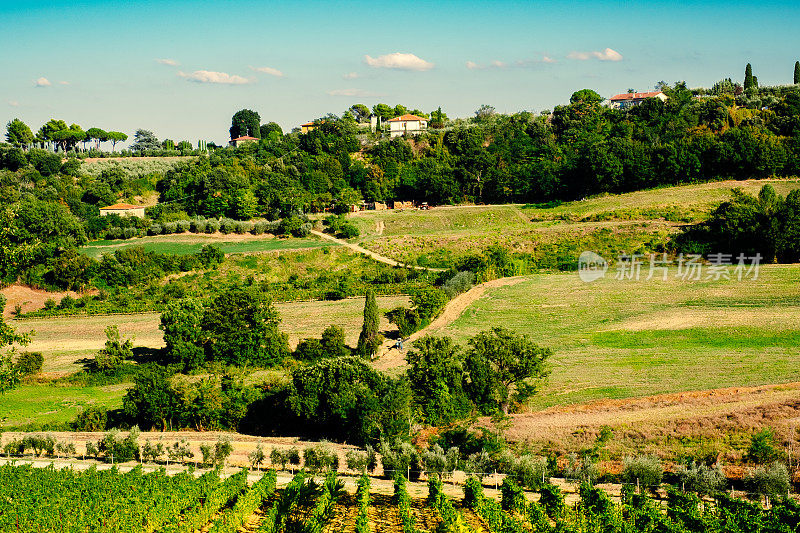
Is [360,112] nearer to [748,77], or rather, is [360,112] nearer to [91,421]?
[748,77]

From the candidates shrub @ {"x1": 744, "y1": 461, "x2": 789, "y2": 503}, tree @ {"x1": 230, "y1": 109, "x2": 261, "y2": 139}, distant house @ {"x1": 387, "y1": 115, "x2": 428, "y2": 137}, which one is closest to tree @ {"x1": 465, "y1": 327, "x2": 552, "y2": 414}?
shrub @ {"x1": 744, "y1": 461, "x2": 789, "y2": 503}

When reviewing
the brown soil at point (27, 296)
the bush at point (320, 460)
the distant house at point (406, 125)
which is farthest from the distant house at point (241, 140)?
the bush at point (320, 460)

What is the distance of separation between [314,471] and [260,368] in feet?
54.7

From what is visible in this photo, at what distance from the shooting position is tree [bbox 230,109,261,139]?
14288 centimetres

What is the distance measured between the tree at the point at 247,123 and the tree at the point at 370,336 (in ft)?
357

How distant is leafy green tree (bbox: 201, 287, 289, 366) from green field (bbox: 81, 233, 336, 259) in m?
26.2

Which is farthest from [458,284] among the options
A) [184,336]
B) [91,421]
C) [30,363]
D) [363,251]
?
[30,363]

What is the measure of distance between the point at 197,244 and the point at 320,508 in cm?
5530

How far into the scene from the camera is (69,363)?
4253 centimetres

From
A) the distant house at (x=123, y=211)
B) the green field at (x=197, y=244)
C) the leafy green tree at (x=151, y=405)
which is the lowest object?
the leafy green tree at (x=151, y=405)

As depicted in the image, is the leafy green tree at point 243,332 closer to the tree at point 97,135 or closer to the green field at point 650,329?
the green field at point 650,329

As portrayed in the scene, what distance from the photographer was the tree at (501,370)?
31000mm

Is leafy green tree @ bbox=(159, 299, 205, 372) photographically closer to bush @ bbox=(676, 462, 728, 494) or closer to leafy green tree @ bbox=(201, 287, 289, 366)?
leafy green tree @ bbox=(201, 287, 289, 366)

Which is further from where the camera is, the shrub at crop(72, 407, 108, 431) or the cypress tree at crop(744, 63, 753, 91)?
the cypress tree at crop(744, 63, 753, 91)
